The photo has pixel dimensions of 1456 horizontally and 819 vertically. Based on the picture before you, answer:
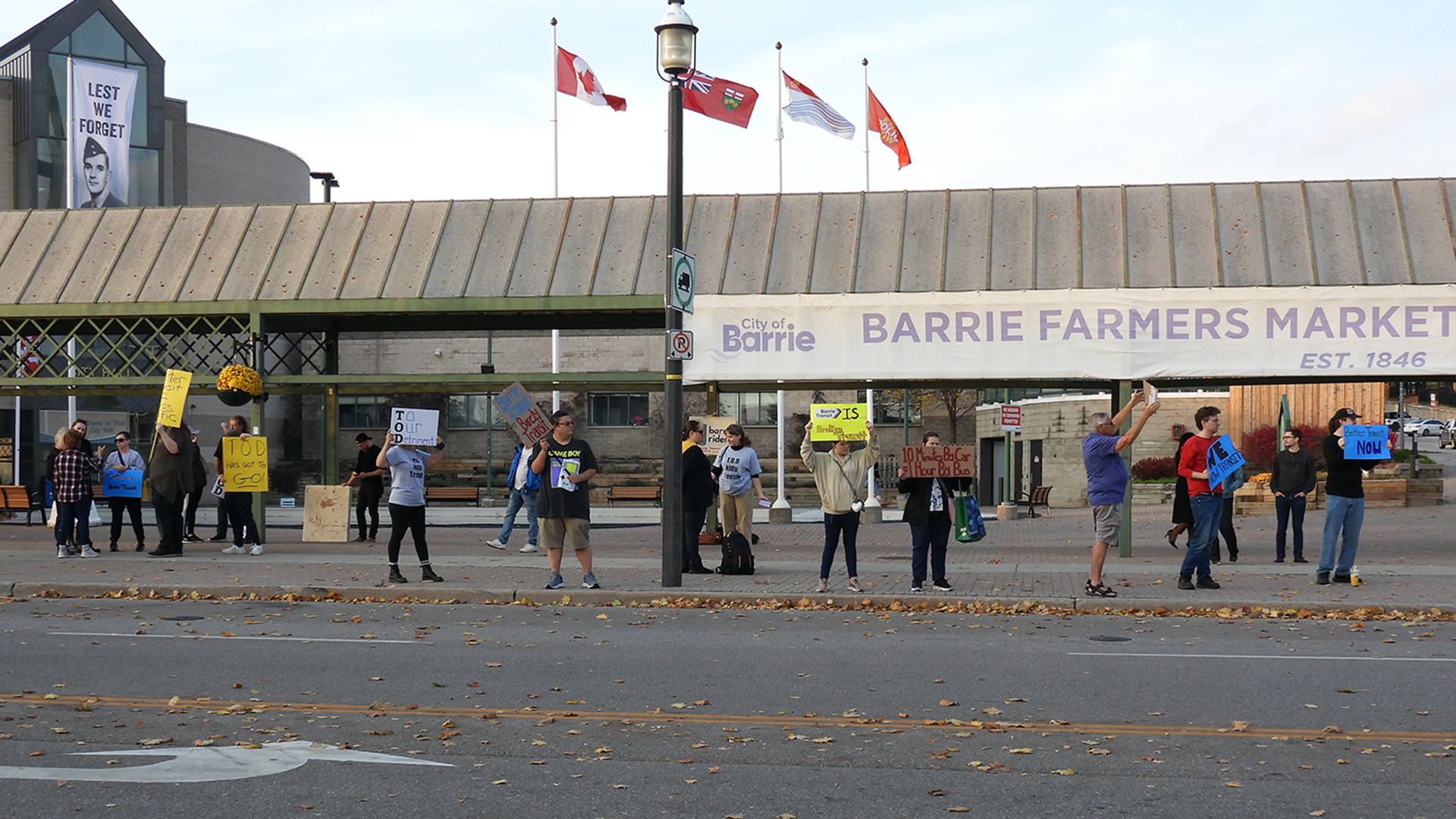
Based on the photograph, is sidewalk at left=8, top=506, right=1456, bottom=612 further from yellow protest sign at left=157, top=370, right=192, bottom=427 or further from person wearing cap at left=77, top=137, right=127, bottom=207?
person wearing cap at left=77, top=137, right=127, bottom=207

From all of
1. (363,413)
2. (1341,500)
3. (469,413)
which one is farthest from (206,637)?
(363,413)

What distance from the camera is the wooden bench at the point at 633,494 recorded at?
38.2m

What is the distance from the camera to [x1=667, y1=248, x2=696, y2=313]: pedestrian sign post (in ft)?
44.3

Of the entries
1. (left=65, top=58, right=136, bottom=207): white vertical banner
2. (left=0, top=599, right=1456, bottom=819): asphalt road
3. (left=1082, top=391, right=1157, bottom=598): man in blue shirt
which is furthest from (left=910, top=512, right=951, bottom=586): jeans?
(left=65, top=58, right=136, bottom=207): white vertical banner

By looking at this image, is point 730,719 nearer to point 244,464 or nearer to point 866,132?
point 244,464

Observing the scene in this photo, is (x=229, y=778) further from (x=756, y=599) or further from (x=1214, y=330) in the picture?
(x=1214, y=330)

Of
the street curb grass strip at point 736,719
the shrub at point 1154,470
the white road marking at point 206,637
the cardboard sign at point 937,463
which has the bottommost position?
the street curb grass strip at point 736,719

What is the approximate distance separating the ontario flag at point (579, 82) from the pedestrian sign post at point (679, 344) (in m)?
17.0

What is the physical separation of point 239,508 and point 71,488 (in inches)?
82.1

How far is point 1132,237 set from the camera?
56.1 ft

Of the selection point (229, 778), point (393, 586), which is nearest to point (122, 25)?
point (393, 586)

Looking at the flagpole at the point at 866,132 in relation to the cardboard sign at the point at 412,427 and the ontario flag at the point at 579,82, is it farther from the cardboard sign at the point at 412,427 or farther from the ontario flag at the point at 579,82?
the cardboard sign at the point at 412,427

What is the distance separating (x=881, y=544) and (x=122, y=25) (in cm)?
3629

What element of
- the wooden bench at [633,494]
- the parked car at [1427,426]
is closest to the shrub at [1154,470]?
the wooden bench at [633,494]
